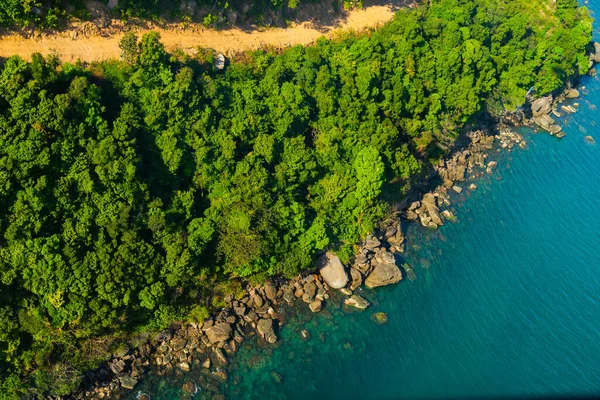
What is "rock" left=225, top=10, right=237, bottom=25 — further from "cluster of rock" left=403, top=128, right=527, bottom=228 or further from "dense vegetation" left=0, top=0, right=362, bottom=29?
"cluster of rock" left=403, top=128, right=527, bottom=228

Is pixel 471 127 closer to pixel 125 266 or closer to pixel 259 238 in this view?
pixel 259 238

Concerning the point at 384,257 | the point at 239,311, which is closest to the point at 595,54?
the point at 384,257

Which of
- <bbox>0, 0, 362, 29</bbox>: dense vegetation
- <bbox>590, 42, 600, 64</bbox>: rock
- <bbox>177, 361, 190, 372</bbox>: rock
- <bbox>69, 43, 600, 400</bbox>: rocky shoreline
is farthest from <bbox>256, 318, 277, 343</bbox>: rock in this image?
<bbox>590, 42, 600, 64</bbox>: rock

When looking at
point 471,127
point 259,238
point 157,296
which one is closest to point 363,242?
point 259,238

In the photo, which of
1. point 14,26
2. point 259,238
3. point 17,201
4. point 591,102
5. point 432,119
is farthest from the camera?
point 591,102

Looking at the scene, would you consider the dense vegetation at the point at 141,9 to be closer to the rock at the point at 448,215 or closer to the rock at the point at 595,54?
the rock at the point at 448,215

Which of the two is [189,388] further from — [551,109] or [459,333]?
[551,109]
